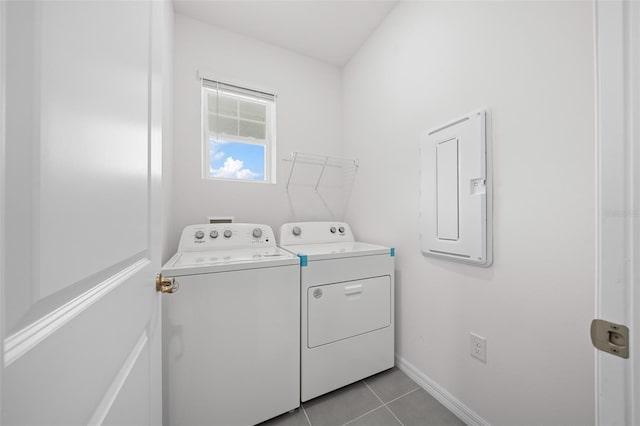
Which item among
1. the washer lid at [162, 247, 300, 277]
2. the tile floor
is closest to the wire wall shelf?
the washer lid at [162, 247, 300, 277]

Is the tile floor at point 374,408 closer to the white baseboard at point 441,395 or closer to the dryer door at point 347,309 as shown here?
the white baseboard at point 441,395

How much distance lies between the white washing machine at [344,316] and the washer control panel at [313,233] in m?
0.39

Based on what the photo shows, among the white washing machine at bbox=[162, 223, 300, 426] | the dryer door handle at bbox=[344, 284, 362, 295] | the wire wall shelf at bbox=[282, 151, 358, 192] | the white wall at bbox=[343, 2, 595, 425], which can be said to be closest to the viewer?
the white wall at bbox=[343, 2, 595, 425]

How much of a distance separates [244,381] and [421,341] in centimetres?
117

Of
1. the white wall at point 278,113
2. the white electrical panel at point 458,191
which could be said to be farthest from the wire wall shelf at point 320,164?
the white electrical panel at point 458,191

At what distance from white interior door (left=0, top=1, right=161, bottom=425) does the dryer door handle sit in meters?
1.12

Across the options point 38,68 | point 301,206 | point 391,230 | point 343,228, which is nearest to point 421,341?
point 391,230

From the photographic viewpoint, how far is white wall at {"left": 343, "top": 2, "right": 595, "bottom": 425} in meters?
0.92

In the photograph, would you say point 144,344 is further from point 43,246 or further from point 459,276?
point 459,276

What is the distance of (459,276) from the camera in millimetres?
1349

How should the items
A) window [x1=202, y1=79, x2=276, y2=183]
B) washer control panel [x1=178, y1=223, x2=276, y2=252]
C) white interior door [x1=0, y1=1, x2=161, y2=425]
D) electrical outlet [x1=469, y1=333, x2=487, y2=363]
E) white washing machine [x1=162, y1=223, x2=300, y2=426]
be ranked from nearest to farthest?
1. white interior door [x1=0, y1=1, x2=161, y2=425]
2. white washing machine [x1=162, y1=223, x2=300, y2=426]
3. electrical outlet [x1=469, y1=333, x2=487, y2=363]
4. washer control panel [x1=178, y1=223, x2=276, y2=252]
5. window [x1=202, y1=79, x2=276, y2=183]

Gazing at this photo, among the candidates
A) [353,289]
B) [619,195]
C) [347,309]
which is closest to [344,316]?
[347,309]

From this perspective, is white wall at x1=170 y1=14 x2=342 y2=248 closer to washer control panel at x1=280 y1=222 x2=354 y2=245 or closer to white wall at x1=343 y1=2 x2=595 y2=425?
washer control panel at x1=280 y1=222 x2=354 y2=245

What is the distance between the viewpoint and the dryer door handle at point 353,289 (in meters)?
1.52
